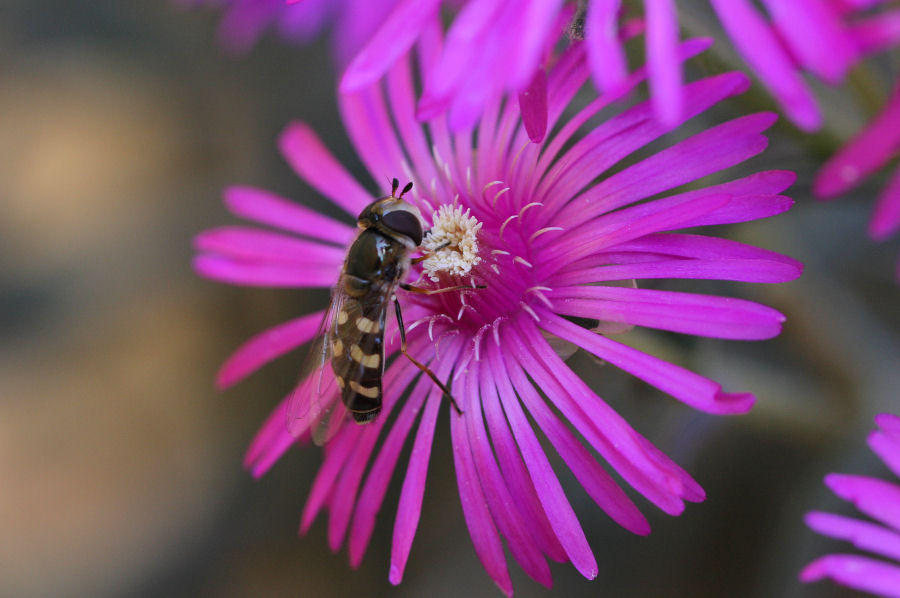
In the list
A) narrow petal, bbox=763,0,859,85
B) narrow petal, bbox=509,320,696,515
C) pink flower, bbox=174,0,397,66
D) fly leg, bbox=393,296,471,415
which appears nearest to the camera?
narrow petal, bbox=763,0,859,85

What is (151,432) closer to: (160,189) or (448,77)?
(160,189)

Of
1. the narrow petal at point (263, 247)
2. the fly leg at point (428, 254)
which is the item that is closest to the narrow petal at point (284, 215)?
the narrow petal at point (263, 247)

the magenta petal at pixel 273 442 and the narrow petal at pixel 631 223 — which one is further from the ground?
the narrow petal at pixel 631 223

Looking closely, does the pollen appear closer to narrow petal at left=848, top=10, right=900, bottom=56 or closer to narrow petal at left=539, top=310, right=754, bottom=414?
narrow petal at left=539, top=310, right=754, bottom=414

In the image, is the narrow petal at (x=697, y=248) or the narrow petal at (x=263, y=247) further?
the narrow petal at (x=263, y=247)

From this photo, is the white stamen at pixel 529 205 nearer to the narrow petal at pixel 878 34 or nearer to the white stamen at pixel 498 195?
the white stamen at pixel 498 195

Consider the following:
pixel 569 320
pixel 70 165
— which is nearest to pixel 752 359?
pixel 569 320

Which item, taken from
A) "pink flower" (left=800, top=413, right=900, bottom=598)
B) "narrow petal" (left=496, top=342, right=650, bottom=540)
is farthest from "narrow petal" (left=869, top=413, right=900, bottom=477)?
"narrow petal" (left=496, top=342, right=650, bottom=540)

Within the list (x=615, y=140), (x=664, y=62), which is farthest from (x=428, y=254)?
(x=664, y=62)

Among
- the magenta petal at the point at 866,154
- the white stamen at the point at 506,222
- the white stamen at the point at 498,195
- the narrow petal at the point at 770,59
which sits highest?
the narrow petal at the point at 770,59

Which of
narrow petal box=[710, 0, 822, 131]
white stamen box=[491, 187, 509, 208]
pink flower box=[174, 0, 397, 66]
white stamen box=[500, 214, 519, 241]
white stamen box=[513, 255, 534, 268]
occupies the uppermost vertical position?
pink flower box=[174, 0, 397, 66]
